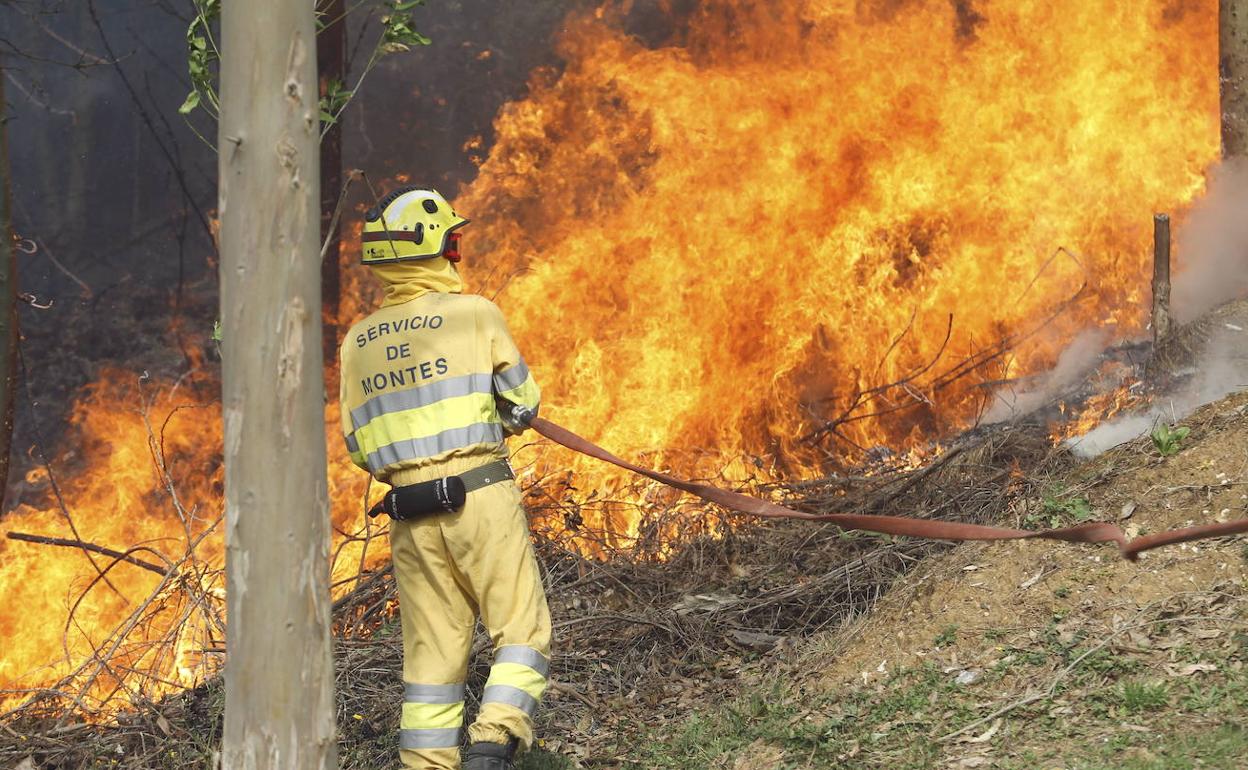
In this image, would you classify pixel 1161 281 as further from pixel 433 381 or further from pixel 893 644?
pixel 433 381

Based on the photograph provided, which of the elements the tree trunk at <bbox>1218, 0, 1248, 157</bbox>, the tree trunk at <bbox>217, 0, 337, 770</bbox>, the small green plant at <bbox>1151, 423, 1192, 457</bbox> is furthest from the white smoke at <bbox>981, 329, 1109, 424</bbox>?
the tree trunk at <bbox>217, 0, 337, 770</bbox>

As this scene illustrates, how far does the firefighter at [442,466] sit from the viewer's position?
5.02 metres

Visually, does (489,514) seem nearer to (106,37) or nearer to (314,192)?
(314,192)

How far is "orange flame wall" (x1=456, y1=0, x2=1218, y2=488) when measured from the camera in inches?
392

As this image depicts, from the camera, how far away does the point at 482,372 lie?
5113 millimetres

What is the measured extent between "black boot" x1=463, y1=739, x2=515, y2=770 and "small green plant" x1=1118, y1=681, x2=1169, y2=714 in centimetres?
225

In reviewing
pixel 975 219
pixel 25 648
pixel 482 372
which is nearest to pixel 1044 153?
pixel 975 219

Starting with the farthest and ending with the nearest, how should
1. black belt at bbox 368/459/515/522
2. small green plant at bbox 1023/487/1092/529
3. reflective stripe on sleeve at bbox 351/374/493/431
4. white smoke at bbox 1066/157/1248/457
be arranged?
white smoke at bbox 1066/157/1248/457, small green plant at bbox 1023/487/1092/529, reflective stripe on sleeve at bbox 351/374/493/431, black belt at bbox 368/459/515/522

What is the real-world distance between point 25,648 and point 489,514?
17.1 feet

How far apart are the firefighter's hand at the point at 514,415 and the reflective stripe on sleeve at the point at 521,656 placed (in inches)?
33.4

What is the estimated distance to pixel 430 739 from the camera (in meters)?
5.01

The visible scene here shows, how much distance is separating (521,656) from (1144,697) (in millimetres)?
2267

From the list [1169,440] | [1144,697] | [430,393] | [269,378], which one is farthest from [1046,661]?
[269,378]

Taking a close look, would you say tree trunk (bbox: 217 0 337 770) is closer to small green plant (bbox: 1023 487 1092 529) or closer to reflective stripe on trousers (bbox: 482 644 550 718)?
reflective stripe on trousers (bbox: 482 644 550 718)
